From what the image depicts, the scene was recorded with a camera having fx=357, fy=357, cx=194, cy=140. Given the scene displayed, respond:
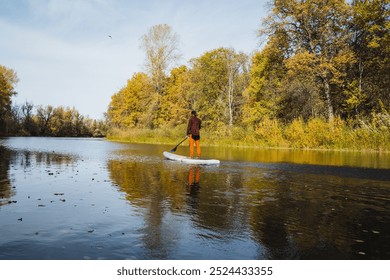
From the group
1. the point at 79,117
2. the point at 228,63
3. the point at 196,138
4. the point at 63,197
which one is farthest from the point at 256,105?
the point at 79,117

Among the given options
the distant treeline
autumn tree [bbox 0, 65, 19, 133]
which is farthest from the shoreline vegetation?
the distant treeline

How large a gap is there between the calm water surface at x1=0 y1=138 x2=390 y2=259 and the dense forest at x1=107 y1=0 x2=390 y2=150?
2139 cm

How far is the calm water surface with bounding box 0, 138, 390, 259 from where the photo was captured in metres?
4.72

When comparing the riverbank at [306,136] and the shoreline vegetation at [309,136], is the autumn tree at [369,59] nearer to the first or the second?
the shoreline vegetation at [309,136]

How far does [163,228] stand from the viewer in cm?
577

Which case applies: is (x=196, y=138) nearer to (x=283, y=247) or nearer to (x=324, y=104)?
(x=283, y=247)

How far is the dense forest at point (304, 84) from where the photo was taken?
32031 millimetres

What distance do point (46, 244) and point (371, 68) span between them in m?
41.1

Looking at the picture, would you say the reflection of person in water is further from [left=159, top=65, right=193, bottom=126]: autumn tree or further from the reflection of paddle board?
[left=159, top=65, right=193, bottom=126]: autumn tree

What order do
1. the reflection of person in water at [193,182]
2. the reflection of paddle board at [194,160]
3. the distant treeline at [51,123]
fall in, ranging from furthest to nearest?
the distant treeline at [51,123]
the reflection of paddle board at [194,160]
the reflection of person in water at [193,182]

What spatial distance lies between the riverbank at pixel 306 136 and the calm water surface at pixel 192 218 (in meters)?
18.1

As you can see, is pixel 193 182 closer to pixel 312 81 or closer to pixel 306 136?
pixel 306 136

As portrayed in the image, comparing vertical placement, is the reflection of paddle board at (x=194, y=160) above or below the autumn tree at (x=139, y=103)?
below

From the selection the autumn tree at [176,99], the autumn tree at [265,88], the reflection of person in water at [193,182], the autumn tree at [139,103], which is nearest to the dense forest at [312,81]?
the autumn tree at [265,88]
